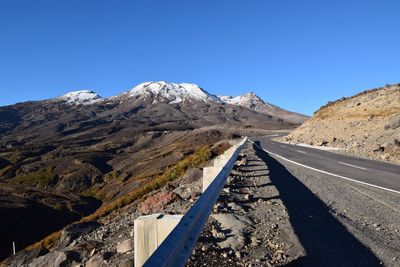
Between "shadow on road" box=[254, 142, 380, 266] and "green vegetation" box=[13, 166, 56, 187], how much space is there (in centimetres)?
7683

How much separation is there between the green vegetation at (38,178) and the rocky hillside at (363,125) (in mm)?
50334

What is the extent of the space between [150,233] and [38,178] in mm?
85044

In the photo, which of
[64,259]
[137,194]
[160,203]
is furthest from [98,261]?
[137,194]

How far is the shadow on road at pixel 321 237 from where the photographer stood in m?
4.84

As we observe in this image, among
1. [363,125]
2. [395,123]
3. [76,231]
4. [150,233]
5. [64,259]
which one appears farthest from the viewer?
[363,125]

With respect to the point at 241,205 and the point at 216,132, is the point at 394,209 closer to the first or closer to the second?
the point at 241,205

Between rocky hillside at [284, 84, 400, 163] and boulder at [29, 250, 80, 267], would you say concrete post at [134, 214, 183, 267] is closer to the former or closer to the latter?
boulder at [29, 250, 80, 267]

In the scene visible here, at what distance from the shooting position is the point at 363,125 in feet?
129

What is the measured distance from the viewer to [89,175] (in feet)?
266

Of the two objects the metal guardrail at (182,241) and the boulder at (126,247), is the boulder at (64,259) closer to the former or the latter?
the boulder at (126,247)

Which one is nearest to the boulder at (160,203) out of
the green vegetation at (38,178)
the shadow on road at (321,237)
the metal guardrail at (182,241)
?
the shadow on road at (321,237)

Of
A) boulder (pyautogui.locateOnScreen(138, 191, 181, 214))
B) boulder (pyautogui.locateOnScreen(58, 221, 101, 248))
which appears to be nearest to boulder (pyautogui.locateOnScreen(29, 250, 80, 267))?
boulder (pyautogui.locateOnScreen(138, 191, 181, 214))

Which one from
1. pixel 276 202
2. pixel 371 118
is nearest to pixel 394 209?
pixel 276 202

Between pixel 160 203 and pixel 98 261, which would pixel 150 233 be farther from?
pixel 160 203
